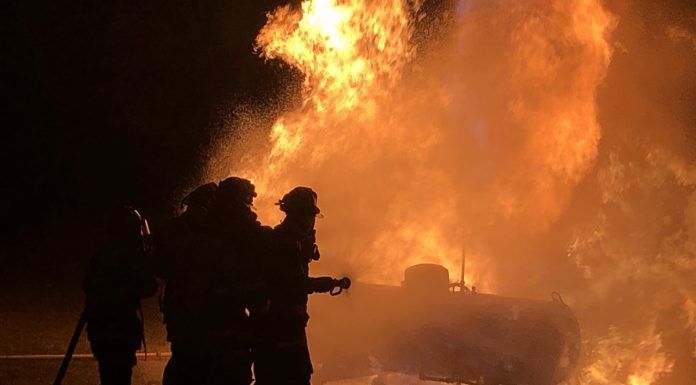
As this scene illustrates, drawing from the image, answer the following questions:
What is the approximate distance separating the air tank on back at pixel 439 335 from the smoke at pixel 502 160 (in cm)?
391

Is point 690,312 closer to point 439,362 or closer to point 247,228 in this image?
point 439,362

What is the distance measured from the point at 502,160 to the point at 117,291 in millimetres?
11482

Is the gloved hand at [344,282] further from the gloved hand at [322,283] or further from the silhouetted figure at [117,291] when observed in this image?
the silhouetted figure at [117,291]

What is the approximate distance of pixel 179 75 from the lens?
67.2ft

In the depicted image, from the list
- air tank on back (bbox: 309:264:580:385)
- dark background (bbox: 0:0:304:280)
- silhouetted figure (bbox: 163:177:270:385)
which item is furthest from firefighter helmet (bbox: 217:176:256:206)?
dark background (bbox: 0:0:304:280)

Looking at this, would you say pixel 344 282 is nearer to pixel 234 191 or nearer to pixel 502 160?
pixel 234 191

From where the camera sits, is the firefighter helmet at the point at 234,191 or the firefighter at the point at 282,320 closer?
the firefighter helmet at the point at 234,191

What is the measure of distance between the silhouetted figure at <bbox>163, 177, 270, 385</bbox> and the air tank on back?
4.80 meters

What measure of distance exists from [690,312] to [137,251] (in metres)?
13.3

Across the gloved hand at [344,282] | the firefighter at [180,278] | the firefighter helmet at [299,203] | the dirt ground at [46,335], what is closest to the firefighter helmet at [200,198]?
the firefighter at [180,278]

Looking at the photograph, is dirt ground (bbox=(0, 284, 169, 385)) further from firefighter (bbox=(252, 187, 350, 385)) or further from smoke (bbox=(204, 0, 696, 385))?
smoke (bbox=(204, 0, 696, 385))

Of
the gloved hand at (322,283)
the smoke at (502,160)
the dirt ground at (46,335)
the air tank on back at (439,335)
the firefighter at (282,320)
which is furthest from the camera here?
the smoke at (502,160)

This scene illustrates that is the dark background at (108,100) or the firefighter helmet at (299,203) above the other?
the dark background at (108,100)

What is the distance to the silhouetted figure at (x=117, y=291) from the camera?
5.60 meters
